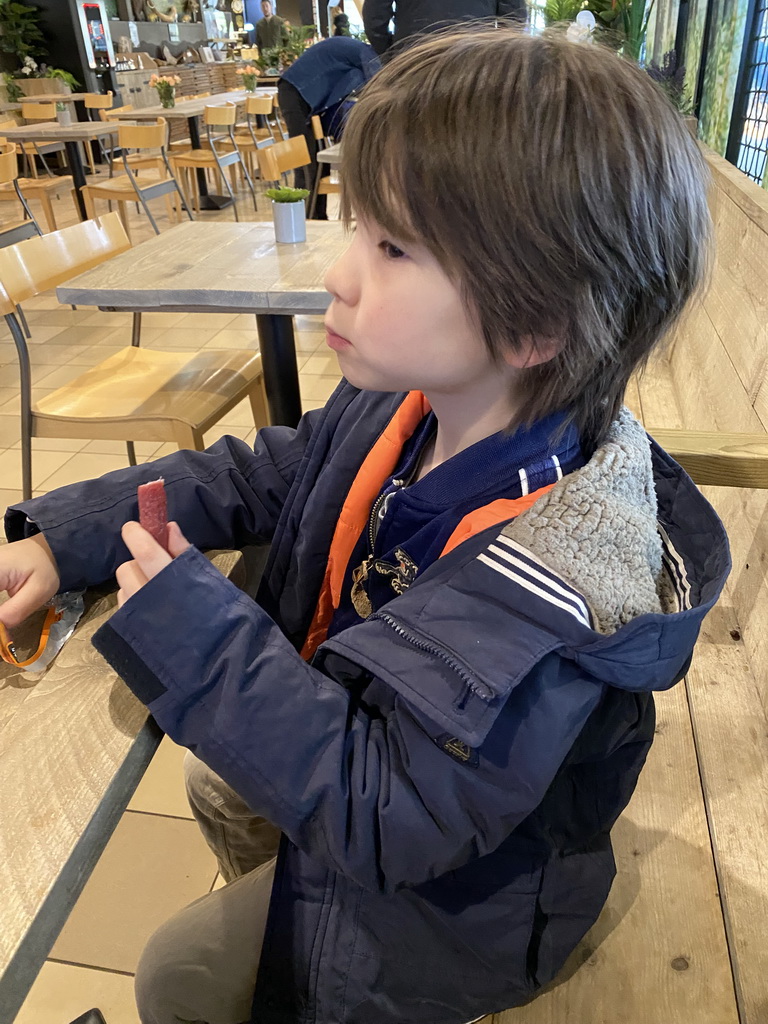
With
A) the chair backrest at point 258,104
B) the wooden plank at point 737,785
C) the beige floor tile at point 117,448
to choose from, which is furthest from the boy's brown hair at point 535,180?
the chair backrest at point 258,104

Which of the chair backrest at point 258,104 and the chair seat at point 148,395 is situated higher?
the chair backrest at point 258,104

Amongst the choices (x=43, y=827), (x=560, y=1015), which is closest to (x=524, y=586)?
(x=43, y=827)

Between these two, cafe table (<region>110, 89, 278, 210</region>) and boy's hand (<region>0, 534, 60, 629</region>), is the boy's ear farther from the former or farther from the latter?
cafe table (<region>110, 89, 278, 210</region>)

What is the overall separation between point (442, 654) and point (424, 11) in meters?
3.81

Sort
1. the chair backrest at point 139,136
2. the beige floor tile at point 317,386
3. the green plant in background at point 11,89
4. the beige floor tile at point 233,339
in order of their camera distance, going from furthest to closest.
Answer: the green plant in background at point 11,89
the chair backrest at point 139,136
the beige floor tile at point 233,339
the beige floor tile at point 317,386

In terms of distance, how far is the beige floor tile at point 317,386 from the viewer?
3553mm

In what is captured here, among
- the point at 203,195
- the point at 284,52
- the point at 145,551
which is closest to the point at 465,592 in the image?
the point at 145,551

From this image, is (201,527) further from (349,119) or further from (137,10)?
(137,10)

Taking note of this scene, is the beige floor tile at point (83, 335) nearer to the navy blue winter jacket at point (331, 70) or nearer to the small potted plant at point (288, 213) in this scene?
the navy blue winter jacket at point (331, 70)

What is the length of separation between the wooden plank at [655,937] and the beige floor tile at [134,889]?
Result: 2.53ft

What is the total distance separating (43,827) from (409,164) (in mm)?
594

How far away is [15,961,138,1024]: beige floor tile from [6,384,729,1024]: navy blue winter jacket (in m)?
0.70

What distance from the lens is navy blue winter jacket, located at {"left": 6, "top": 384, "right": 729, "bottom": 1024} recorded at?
0.61 metres

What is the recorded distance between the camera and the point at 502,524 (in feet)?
2.31
